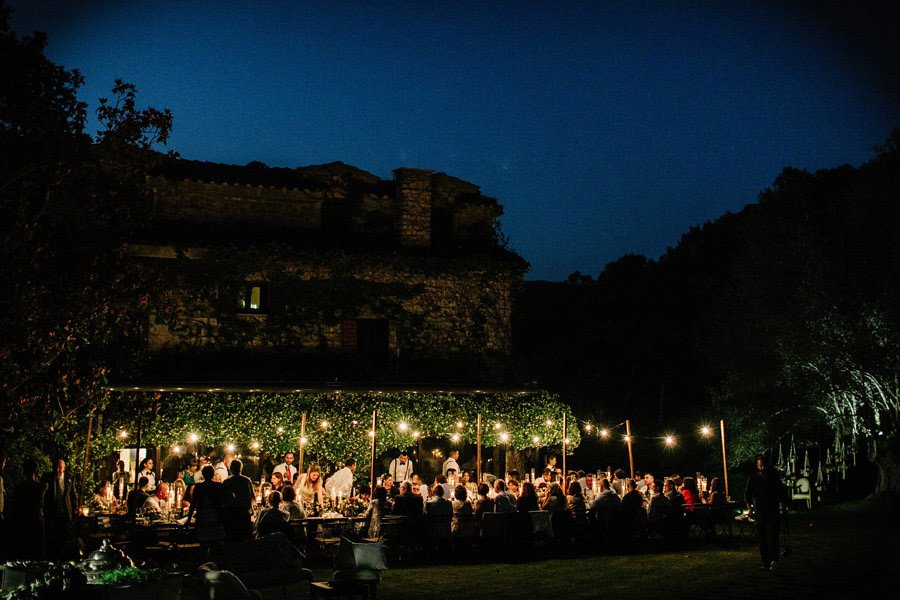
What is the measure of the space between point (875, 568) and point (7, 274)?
13.2m

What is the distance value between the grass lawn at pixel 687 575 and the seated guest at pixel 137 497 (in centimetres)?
346

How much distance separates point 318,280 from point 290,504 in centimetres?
865

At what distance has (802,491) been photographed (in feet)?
72.8

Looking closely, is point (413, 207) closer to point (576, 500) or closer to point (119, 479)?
point (119, 479)

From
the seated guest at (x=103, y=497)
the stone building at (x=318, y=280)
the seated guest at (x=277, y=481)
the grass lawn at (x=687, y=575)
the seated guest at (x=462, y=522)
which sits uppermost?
the stone building at (x=318, y=280)

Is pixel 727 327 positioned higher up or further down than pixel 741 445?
higher up

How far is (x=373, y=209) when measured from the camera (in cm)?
2292

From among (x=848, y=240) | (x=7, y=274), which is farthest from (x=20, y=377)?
(x=848, y=240)

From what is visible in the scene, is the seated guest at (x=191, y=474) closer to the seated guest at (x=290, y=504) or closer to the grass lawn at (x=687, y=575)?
the seated guest at (x=290, y=504)

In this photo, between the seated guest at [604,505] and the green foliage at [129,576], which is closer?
the green foliage at [129,576]

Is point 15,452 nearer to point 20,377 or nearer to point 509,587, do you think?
point 20,377

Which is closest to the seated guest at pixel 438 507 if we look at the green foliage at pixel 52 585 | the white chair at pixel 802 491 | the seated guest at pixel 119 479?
the seated guest at pixel 119 479

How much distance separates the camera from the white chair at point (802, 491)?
22141 millimetres

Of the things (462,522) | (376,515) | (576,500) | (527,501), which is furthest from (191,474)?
(576,500)
